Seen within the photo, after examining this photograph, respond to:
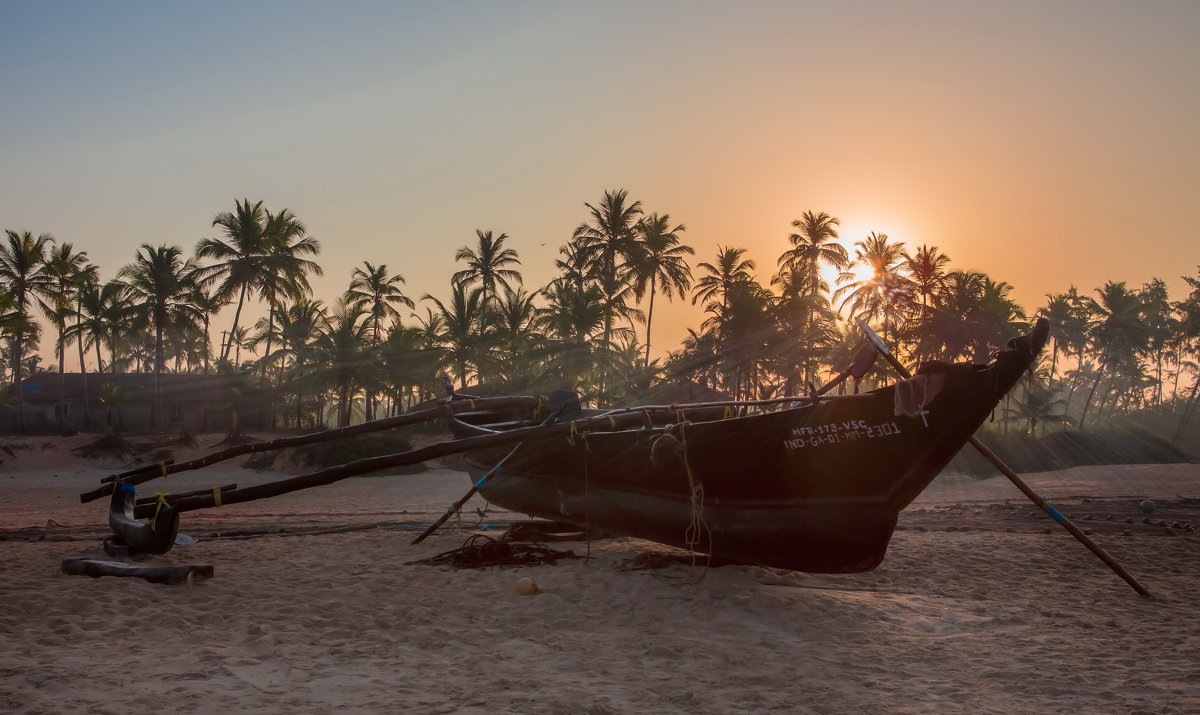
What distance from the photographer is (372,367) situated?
3028 centimetres

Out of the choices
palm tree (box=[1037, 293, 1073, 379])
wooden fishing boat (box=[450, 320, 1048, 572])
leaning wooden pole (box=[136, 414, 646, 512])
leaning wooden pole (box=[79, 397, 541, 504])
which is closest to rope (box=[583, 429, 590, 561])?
wooden fishing boat (box=[450, 320, 1048, 572])

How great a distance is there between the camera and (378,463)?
631 centimetres

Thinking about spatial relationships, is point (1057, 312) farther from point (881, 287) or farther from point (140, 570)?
point (140, 570)

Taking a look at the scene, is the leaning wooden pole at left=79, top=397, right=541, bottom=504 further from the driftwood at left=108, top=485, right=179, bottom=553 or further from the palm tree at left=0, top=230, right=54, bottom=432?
the palm tree at left=0, top=230, right=54, bottom=432

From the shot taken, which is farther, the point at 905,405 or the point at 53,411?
the point at 53,411

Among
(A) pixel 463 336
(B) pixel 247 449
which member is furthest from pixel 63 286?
(B) pixel 247 449

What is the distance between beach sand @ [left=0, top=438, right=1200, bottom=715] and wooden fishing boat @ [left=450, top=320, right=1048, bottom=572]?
0.40 m

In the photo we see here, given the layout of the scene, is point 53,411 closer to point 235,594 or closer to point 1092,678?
point 235,594

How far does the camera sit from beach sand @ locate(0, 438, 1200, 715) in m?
3.68

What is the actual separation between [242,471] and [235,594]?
62.0ft

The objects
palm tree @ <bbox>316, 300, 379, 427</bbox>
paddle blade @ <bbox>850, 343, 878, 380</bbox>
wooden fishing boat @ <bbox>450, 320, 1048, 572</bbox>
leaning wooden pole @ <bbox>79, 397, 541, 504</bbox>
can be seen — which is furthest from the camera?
palm tree @ <bbox>316, 300, 379, 427</bbox>

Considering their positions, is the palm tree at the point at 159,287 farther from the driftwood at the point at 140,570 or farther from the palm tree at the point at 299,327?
the driftwood at the point at 140,570

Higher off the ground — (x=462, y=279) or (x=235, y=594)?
(x=462, y=279)

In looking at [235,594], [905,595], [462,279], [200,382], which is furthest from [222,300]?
[905,595]
